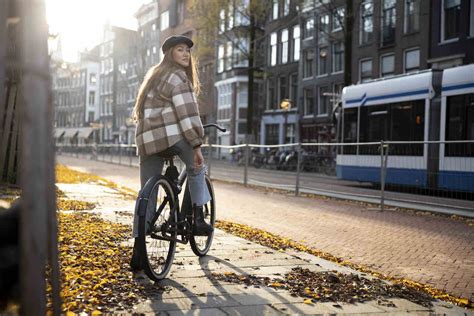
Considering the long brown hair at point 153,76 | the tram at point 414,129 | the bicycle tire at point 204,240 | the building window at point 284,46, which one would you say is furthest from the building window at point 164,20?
the long brown hair at point 153,76

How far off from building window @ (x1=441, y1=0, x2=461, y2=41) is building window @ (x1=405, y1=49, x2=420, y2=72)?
8.09ft

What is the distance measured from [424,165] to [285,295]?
7.90m

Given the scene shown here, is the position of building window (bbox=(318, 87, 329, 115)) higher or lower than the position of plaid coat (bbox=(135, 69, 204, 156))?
higher

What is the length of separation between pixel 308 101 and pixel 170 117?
37417 millimetres

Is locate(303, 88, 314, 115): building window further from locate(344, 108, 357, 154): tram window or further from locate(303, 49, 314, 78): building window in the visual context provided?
locate(344, 108, 357, 154): tram window

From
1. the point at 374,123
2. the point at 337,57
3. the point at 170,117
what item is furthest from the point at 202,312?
the point at 337,57

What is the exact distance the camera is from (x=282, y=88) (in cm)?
4541

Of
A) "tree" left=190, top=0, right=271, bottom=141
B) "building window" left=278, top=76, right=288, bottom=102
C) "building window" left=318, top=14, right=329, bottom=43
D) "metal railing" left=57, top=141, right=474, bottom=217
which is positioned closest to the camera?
"metal railing" left=57, top=141, right=474, bottom=217

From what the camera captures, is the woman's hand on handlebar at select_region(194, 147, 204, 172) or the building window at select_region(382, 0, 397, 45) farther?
the building window at select_region(382, 0, 397, 45)

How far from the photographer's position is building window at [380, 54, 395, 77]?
32.5 meters

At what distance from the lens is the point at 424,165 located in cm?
1102

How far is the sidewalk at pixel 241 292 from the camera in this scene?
3469mm

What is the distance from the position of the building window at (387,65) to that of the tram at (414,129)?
47.4ft

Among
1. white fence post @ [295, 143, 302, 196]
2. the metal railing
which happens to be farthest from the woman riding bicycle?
white fence post @ [295, 143, 302, 196]
